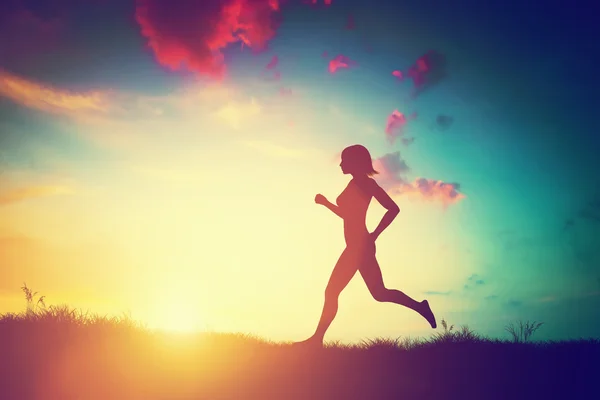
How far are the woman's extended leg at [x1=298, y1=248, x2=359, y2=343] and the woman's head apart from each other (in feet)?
4.53

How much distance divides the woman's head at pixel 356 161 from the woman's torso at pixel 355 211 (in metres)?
0.25

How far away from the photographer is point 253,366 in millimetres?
8203

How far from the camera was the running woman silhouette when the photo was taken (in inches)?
367

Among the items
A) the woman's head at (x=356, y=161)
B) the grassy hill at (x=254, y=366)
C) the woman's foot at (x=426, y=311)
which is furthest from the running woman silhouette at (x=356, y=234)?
the grassy hill at (x=254, y=366)

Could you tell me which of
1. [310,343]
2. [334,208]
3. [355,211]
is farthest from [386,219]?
[310,343]

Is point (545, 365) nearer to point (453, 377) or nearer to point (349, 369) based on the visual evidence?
point (453, 377)

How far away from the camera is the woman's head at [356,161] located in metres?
9.55

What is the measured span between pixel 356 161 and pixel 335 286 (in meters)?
2.20

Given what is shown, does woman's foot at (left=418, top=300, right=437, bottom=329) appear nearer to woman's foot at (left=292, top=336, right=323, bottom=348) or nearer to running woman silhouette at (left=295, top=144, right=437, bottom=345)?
running woman silhouette at (left=295, top=144, right=437, bottom=345)

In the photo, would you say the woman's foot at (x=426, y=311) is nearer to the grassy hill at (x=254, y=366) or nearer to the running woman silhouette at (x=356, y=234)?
the grassy hill at (x=254, y=366)

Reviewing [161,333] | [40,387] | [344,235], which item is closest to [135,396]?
[40,387]

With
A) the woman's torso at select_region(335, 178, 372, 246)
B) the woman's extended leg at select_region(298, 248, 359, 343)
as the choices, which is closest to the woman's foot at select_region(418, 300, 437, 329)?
the woman's extended leg at select_region(298, 248, 359, 343)

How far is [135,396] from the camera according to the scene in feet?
22.3

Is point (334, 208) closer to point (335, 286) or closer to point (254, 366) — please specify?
point (335, 286)
